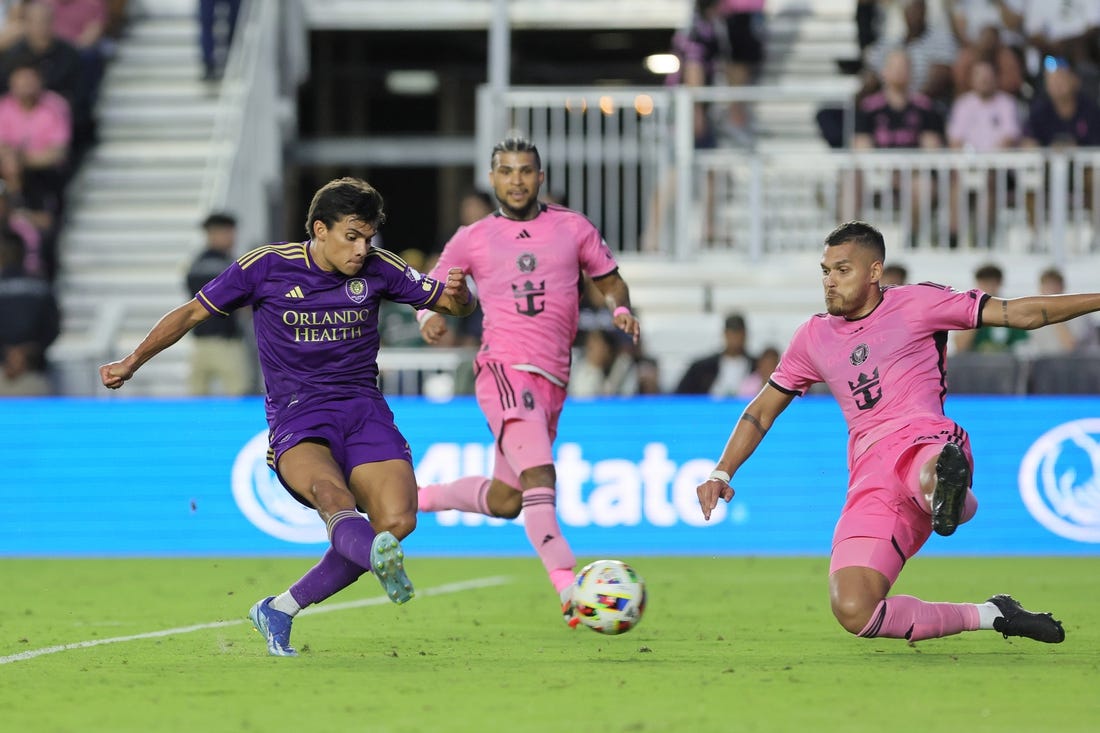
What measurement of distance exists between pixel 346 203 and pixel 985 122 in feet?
40.5

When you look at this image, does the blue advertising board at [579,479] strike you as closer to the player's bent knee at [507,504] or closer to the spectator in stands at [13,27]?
the player's bent knee at [507,504]

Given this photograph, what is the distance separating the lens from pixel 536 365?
10.2m

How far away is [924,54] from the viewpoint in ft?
65.9

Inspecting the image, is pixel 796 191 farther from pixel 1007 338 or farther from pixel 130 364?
pixel 130 364

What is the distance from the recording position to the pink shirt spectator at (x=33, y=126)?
19.8m

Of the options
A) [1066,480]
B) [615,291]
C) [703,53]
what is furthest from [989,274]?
[615,291]

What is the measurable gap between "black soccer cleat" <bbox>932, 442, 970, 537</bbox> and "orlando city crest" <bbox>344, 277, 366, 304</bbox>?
2.56 meters

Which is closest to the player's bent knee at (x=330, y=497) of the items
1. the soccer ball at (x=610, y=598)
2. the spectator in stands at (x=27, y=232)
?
the soccer ball at (x=610, y=598)

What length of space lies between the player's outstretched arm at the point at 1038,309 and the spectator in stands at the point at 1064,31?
1236cm

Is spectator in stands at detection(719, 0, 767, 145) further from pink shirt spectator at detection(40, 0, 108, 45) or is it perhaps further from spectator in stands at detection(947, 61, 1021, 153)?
pink shirt spectator at detection(40, 0, 108, 45)

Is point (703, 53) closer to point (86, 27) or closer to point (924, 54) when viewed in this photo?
point (924, 54)

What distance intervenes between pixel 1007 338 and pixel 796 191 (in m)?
4.29

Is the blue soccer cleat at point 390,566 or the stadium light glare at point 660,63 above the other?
the stadium light glare at point 660,63

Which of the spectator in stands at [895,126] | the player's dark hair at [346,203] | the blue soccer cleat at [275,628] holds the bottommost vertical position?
the blue soccer cleat at [275,628]
